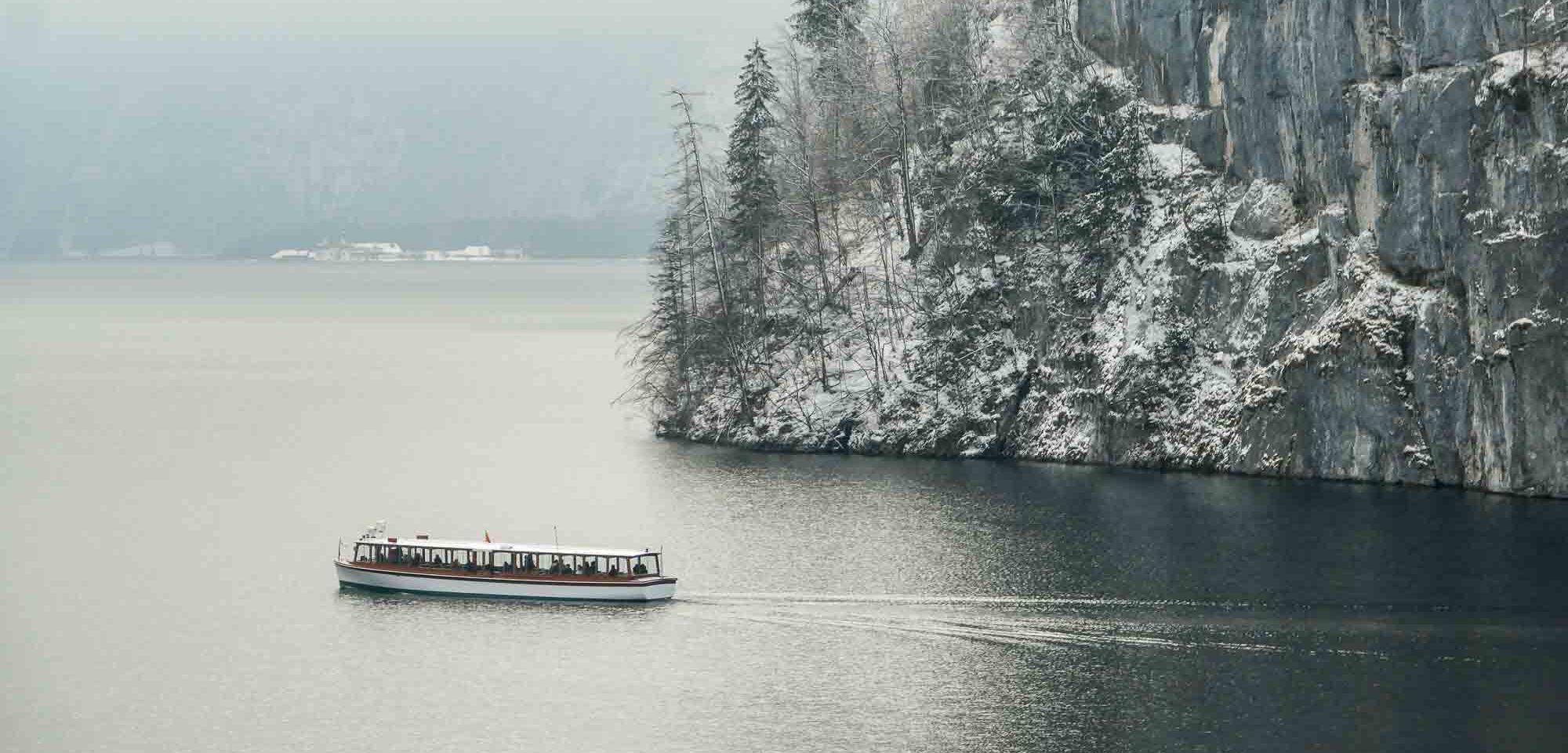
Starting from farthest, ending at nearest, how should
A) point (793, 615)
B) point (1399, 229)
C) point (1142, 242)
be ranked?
point (1142, 242) → point (1399, 229) → point (793, 615)

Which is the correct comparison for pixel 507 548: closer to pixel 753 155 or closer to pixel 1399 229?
pixel 1399 229

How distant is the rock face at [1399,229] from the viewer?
70.3 metres

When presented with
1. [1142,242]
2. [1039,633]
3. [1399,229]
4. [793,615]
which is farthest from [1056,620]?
[1142,242]

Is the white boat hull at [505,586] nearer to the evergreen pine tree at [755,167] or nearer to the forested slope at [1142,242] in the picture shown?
the forested slope at [1142,242]

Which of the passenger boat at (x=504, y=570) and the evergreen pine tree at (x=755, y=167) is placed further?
the evergreen pine tree at (x=755, y=167)

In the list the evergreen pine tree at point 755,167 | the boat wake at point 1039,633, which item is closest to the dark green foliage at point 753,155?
the evergreen pine tree at point 755,167

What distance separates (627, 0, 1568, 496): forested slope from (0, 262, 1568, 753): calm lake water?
4242mm

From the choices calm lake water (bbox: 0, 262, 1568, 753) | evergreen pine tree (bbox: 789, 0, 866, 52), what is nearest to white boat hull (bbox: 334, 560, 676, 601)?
calm lake water (bbox: 0, 262, 1568, 753)

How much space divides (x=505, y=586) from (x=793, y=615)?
1174cm

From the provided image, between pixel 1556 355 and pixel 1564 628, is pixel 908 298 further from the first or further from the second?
pixel 1564 628

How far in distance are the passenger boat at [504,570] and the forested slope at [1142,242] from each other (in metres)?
31.9

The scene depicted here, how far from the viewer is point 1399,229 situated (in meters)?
76.4

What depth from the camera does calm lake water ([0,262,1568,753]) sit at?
155 ft

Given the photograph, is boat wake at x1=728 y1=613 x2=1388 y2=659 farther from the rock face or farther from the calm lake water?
the rock face
